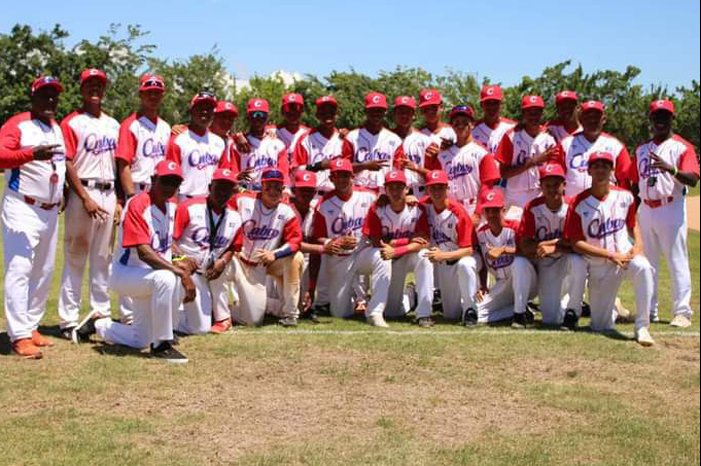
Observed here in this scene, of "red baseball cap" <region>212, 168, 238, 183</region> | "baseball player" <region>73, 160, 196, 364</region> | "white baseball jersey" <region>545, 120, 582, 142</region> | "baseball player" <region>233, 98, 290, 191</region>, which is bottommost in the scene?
"baseball player" <region>73, 160, 196, 364</region>

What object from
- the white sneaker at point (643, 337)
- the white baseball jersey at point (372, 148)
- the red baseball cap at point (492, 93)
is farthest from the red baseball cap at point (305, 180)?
the white sneaker at point (643, 337)

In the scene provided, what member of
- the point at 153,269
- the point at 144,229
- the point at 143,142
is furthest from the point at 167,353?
the point at 143,142

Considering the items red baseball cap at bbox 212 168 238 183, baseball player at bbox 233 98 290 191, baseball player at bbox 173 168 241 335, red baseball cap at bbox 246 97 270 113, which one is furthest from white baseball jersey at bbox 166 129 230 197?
red baseball cap at bbox 246 97 270 113

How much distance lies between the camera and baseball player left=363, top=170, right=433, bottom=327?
8.40m

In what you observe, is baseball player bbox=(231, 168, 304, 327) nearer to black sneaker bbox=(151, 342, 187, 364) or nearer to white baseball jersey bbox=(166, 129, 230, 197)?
white baseball jersey bbox=(166, 129, 230, 197)

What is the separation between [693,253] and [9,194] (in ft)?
50.2

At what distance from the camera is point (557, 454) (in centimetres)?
475

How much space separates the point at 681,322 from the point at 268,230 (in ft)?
14.5

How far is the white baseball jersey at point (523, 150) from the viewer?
9.07 m

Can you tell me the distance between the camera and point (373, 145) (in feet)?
30.1

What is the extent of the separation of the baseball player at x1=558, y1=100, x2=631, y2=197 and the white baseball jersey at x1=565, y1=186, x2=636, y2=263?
80cm

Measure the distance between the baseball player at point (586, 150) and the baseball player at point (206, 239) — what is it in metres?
3.60

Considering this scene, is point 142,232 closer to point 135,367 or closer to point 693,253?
point 135,367

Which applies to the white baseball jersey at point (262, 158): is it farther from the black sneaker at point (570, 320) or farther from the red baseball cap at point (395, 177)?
the black sneaker at point (570, 320)
